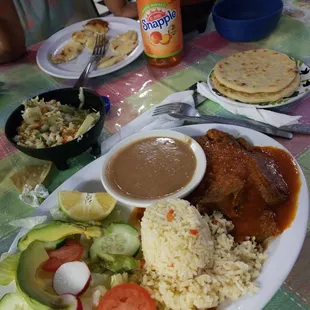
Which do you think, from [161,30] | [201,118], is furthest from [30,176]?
[161,30]

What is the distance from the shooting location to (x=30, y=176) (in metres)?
1.63

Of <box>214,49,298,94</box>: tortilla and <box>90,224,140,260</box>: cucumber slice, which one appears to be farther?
<box>214,49,298,94</box>: tortilla

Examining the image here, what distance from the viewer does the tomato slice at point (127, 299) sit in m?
0.99

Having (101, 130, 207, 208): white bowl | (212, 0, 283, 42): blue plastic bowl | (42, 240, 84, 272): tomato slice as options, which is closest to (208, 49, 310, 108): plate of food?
(212, 0, 283, 42): blue plastic bowl

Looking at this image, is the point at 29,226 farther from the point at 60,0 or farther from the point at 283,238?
the point at 60,0

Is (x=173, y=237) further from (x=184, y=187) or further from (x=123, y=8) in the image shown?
(x=123, y=8)

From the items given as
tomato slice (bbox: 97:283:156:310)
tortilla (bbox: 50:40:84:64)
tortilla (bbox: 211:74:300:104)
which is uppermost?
tomato slice (bbox: 97:283:156:310)

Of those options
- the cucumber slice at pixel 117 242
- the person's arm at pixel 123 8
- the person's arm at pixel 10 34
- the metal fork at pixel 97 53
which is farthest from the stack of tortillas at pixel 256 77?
the person's arm at pixel 10 34

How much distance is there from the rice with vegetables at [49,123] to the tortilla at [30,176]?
0.11 meters

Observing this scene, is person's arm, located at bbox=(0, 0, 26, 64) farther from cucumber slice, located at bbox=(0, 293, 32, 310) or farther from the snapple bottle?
cucumber slice, located at bbox=(0, 293, 32, 310)

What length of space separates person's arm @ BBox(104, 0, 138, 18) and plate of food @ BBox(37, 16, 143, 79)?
21 cm

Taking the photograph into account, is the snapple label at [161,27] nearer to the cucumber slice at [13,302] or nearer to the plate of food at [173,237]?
the plate of food at [173,237]

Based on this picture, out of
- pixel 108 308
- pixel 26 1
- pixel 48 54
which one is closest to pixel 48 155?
pixel 108 308

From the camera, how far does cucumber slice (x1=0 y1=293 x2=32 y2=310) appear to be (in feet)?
3.38
